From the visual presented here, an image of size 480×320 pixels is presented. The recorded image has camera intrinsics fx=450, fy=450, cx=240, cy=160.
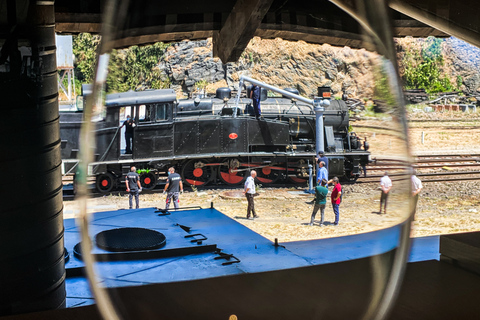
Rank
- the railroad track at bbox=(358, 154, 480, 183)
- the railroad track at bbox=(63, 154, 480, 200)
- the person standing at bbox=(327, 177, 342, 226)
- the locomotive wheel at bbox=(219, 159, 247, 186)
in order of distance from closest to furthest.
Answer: the railroad track at bbox=(63, 154, 480, 200)
the person standing at bbox=(327, 177, 342, 226)
the locomotive wheel at bbox=(219, 159, 247, 186)
the railroad track at bbox=(358, 154, 480, 183)

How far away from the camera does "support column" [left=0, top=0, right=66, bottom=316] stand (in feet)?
0.79

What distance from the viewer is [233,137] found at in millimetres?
607

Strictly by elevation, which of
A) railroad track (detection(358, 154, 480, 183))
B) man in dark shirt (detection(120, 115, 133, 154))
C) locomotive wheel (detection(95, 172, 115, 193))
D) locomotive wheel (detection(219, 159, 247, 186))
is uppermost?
man in dark shirt (detection(120, 115, 133, 154))

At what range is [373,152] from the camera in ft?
0.35

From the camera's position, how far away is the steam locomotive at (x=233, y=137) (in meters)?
0.12

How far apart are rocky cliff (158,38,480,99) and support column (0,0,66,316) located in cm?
6

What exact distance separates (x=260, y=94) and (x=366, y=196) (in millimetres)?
102

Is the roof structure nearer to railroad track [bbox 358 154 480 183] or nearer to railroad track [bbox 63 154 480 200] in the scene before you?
railroad track [bbox 63 154 480 200]

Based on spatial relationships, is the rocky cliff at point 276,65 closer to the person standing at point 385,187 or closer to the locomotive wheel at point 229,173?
the person standing at point 385,187

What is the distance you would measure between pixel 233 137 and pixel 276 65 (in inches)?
15.1

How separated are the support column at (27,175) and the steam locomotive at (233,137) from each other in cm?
2

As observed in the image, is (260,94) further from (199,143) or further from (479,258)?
(199,143)

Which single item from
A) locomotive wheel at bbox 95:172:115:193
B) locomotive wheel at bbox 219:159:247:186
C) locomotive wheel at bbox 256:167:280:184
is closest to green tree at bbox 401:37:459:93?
locomotive wheel at bbox 95:172:115:193

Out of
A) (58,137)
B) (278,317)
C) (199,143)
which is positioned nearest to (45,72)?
(58,137)
